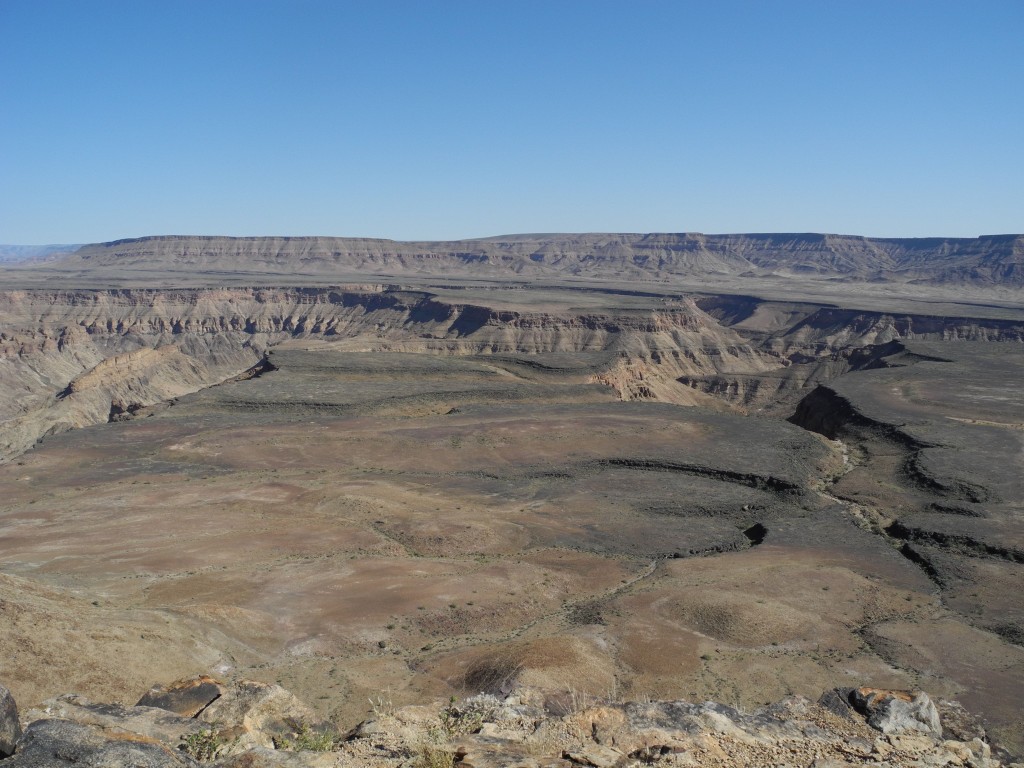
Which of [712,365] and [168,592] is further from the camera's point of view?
[712,365]

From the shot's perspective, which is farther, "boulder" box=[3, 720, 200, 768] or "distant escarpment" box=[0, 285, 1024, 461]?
"distant escarpment" box=[0, 285, 1024, 461]

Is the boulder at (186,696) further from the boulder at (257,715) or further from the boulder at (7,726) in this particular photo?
the boulder at (7,726)

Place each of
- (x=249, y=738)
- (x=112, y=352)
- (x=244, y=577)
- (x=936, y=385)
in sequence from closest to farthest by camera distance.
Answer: (x=249, y=738)
(x=244, y=577)
(x=936, y=385)
(x=112, y=352)

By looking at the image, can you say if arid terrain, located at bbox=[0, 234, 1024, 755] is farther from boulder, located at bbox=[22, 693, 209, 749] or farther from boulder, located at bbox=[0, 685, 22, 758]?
boulder, located at bbox=[0, 685, 22, 758]

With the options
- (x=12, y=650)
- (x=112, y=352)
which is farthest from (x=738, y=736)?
(x=112, y=352)

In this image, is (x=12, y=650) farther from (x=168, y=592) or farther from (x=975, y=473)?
(x=975, y=473)

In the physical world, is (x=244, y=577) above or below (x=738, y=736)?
below

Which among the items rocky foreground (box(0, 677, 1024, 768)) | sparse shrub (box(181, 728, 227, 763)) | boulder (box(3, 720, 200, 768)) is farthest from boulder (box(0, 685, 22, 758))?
sparse shrub (box(181, 728, 227, 763))
